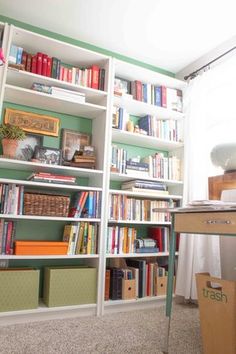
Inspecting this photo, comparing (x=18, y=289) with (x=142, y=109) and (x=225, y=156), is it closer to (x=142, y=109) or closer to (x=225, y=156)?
(x=225, y=156)

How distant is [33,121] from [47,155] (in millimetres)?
361

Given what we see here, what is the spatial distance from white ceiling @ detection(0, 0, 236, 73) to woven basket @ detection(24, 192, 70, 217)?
1.52 m

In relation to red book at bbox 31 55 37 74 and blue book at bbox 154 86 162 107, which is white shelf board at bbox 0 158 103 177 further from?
blue book at bbox 154 86 162 107

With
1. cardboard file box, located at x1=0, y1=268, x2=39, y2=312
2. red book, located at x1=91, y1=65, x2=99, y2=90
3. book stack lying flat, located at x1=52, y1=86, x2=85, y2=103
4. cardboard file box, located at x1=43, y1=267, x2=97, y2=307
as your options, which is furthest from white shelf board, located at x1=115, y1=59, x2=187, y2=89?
Answer: cardboard file box, located at x1=0, y1=268, x2=39, y2=312

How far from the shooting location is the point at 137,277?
238cm

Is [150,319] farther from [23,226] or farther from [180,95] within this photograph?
[180,95]

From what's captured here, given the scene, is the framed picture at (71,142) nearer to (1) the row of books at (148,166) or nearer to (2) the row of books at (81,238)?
(1) the row of books at (148,166)

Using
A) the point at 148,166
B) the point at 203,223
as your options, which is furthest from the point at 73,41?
the point at 203,223

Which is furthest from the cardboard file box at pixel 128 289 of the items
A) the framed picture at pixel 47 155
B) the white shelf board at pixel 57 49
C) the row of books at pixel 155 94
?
the white shelf board at pixel 57 49

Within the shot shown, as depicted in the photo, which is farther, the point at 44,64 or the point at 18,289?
the point at 44,64

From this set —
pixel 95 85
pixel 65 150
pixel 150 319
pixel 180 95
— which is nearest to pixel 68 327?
pixel 150 319

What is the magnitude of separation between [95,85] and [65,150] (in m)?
0.63

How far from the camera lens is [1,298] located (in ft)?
6.14

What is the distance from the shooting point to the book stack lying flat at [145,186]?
8.34 feet
